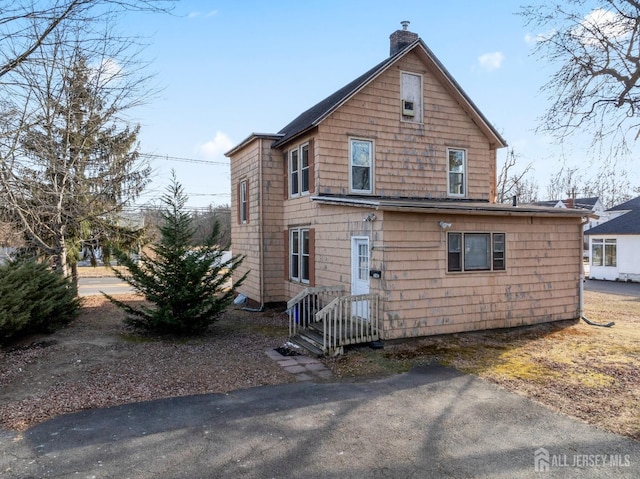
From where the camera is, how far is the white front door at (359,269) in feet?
33.7

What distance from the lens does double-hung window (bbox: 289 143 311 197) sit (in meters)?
13.3

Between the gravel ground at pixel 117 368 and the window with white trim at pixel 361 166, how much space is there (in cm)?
472

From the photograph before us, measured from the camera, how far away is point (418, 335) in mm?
9742

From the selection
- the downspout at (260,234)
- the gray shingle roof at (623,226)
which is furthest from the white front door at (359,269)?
the gray shingle roof at (623,226)

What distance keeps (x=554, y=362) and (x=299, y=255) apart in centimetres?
767

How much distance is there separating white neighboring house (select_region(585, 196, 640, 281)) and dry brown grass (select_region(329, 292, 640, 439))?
15392 millimetres

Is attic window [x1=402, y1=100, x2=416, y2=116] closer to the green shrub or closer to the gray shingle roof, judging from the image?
the green shrub

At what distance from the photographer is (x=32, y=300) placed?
1033 cm

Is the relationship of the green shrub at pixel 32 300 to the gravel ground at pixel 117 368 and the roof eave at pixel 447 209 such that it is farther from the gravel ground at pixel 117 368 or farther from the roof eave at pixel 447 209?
the roof eave at pixel 447 209

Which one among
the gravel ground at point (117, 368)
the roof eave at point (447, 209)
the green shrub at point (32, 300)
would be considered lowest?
the gravel ground at point (117, 368)

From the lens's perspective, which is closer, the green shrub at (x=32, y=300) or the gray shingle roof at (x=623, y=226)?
the green shrub at (x=32, y=300)

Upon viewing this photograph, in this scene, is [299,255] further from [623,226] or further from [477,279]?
[623,226]

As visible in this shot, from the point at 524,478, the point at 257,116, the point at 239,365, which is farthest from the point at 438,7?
the point at 257,116

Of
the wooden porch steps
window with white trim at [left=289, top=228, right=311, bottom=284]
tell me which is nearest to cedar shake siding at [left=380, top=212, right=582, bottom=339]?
the wooden porch steps
